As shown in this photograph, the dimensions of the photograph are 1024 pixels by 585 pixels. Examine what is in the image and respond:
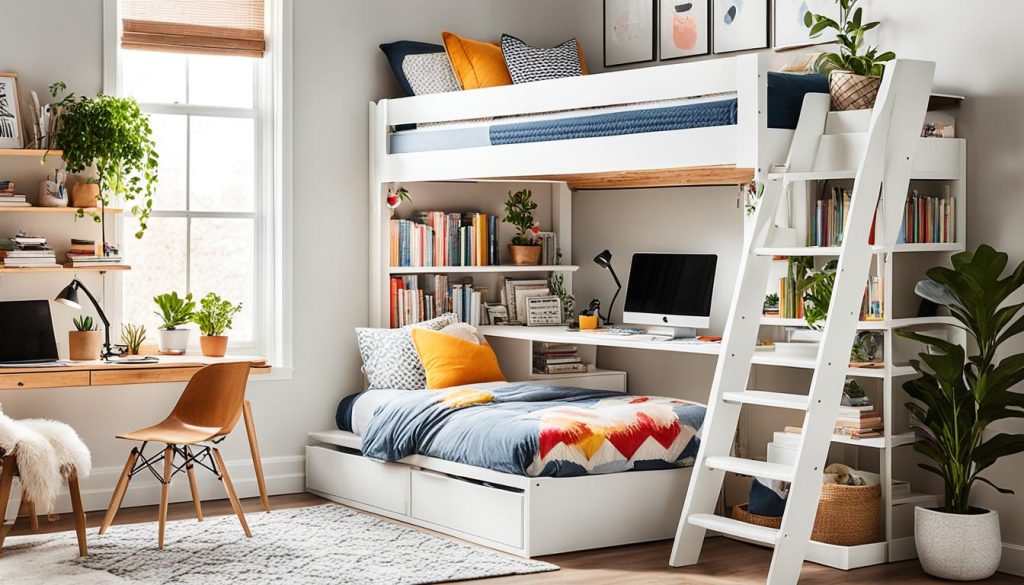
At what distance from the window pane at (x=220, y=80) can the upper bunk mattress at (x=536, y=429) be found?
166cm

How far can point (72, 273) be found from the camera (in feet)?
18.3

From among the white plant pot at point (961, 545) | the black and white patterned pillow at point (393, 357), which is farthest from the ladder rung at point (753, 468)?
the black and white patterned pillow at point (393, 357)

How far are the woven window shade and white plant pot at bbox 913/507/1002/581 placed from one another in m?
3.75

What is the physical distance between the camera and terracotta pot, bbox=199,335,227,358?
569 centimetres

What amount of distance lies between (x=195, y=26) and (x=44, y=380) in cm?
186

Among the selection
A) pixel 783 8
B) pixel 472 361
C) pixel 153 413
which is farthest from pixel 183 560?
pixel 783 8

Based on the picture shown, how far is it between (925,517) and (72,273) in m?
3.74

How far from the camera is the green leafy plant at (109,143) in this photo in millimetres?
5363

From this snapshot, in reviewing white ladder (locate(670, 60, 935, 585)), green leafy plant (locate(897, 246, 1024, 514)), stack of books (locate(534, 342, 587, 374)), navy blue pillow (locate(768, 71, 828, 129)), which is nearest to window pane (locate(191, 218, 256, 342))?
stack of books (locate(534, 342, 587, 374))

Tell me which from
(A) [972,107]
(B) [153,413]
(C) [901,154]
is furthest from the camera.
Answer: (B) [153,413]

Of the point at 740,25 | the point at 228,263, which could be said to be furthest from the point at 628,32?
the point at 228,263

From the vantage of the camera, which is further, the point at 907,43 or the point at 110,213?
the point at 110,213

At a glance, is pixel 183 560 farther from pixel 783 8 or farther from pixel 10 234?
pixel 783 8

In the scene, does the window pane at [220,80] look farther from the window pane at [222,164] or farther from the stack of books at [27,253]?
the stack of books at [27,253]
